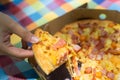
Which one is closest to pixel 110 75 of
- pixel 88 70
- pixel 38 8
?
pixel 88 70

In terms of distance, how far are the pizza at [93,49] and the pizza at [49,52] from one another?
0.12 ft

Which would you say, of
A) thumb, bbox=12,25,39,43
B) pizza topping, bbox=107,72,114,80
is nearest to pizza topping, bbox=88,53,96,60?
pizza topping, bbox=107,72,114,80

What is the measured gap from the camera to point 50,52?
99 cm

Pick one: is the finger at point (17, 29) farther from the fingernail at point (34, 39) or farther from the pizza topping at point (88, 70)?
the pizza topping at point (88, 70)

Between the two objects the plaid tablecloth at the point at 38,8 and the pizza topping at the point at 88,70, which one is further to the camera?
the plaid tablecloth at the point at 38,8

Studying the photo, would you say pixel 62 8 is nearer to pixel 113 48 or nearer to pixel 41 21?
pixel 41 21

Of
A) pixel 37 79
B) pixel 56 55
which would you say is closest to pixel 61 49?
pixel 56 55

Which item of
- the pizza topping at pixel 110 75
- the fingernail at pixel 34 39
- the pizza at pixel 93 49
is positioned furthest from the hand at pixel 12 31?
the pizza topping at pixel 110 75

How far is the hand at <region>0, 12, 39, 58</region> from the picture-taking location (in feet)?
3.37

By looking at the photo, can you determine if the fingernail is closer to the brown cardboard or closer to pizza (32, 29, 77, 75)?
pizza (32, 29, 77, 75)

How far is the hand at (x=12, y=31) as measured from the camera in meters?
1.03

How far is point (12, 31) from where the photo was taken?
41.5 inches

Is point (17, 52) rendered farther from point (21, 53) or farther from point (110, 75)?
point (110, 75)

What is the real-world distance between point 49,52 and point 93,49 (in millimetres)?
271
